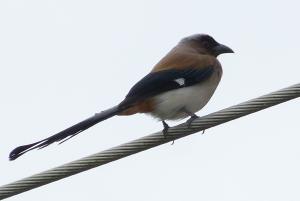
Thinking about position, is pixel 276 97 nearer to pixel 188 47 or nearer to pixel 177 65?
pixel 177 65

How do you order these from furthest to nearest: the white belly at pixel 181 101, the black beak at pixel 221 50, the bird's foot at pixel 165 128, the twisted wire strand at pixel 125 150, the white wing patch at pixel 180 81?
the black beak at pixel 221 50
the white wing patch at pixel 180 81
the white belly at pixel 181 101
the bird's foot at pixel 165 128
the twisted wire strand at pixel 125 150

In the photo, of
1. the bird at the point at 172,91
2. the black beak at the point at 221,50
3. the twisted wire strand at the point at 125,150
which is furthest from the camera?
the black beak at the point at 221,50

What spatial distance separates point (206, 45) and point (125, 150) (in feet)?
10.8

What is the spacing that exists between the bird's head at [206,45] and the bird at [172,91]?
0.37 metres

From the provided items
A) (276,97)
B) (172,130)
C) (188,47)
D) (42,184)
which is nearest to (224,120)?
(276,97)

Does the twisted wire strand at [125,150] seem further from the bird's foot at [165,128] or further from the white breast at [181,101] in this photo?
the white breast at [181,101]

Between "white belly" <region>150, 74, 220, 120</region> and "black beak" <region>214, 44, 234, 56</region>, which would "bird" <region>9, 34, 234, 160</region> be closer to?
"white belly" <region>150, 74, 220, 120</region>

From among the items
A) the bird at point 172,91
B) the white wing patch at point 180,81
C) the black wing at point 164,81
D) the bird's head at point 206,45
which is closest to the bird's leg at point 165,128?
the bird at point 172,91

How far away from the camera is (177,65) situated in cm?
751

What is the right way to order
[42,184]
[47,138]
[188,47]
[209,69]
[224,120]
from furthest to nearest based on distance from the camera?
[188,47] < [209,69] < [47,138] < [224,120] < [42,184]

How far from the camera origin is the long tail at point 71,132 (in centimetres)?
595

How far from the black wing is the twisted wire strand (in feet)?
3.70

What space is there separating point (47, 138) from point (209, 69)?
2.16 meters

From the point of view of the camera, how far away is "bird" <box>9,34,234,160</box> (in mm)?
6649
